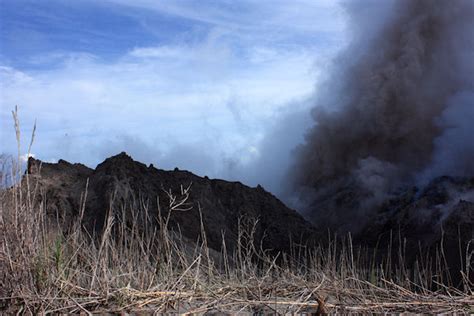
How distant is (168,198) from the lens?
820 inches

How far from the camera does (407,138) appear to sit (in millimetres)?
31859

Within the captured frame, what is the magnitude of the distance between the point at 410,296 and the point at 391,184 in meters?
25.1

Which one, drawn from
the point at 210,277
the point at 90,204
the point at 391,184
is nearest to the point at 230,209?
the point at 90,204

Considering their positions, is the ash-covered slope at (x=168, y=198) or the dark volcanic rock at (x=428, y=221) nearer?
the ash-covered slope at (x=168, y=198)

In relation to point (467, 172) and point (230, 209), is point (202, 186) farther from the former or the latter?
point (467, 172)

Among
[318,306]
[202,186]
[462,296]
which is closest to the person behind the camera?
[318,306]

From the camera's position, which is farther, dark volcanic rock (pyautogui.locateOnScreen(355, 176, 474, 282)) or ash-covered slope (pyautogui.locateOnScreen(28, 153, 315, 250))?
dark volcanic rock (pyautogui.locateOnScreen(355, 176, 474, 282))

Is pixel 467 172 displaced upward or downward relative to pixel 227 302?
upward

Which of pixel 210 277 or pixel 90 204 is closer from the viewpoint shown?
pixel 210 277

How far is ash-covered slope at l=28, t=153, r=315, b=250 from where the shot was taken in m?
18.7

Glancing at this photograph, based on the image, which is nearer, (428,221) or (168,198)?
(168,198)

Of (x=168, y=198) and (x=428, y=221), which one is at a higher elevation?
(x=168, y=198)

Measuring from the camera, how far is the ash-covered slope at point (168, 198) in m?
18.7

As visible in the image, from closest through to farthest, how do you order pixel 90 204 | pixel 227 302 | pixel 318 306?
pixel 318 306 → pixel 227 302 → pixel 90 204
